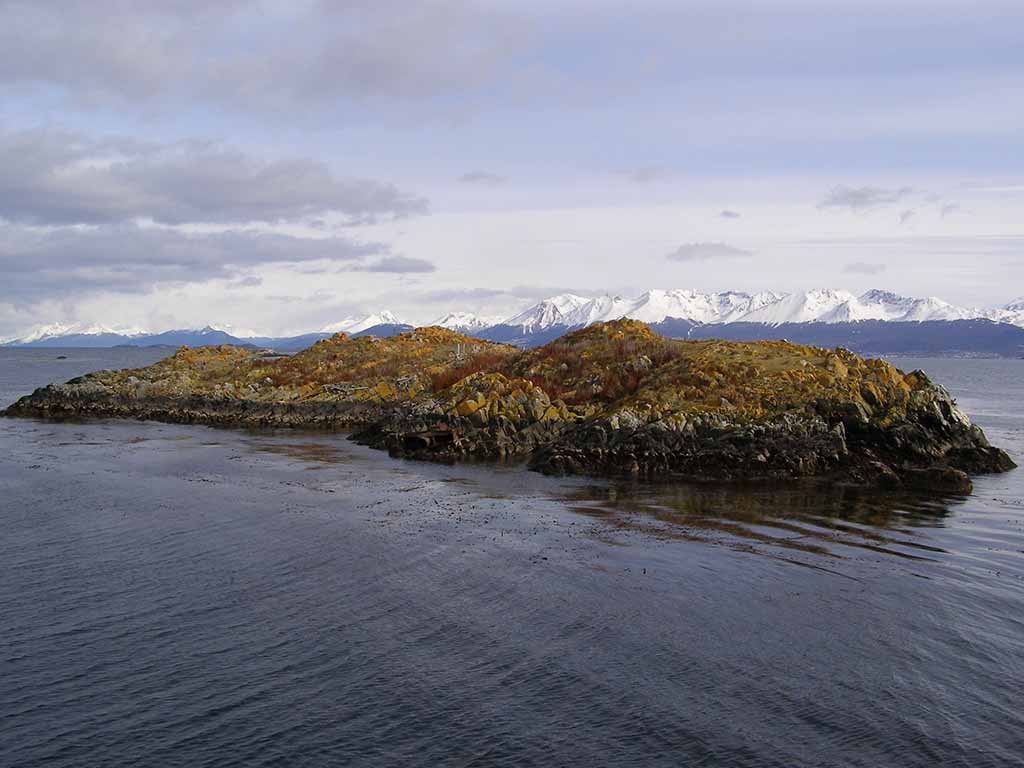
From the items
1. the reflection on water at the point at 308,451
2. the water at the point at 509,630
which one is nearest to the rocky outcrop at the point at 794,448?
the water at the point at 509,630

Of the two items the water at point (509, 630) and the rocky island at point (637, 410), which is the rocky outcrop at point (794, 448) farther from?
the water at point (509, 630)

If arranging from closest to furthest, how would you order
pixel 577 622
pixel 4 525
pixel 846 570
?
pixel 577 622
pixel 846 570
pixel 4 525

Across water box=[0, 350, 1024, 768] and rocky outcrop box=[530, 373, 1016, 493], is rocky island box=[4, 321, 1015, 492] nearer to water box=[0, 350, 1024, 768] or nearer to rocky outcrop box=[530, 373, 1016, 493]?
rocky outcrop box=[530, 373, 1016, 493]

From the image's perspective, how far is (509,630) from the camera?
24594 millimetres

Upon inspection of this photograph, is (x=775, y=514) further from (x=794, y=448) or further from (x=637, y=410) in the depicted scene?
(x=637, y=410)

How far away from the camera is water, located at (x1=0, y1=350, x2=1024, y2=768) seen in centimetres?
1816

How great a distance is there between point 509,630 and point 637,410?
34.4 meters

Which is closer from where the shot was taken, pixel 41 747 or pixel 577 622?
pixel 41 747

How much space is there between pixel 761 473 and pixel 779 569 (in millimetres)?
20478

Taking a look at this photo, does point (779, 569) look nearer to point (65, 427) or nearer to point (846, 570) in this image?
point (846, 570)

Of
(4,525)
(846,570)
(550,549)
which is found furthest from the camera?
(4,525)

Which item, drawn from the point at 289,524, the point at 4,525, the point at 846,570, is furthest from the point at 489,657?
the point at 4,525

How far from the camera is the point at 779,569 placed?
Answer: 31.0m

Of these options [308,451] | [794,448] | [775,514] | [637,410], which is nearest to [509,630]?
[775,514]
